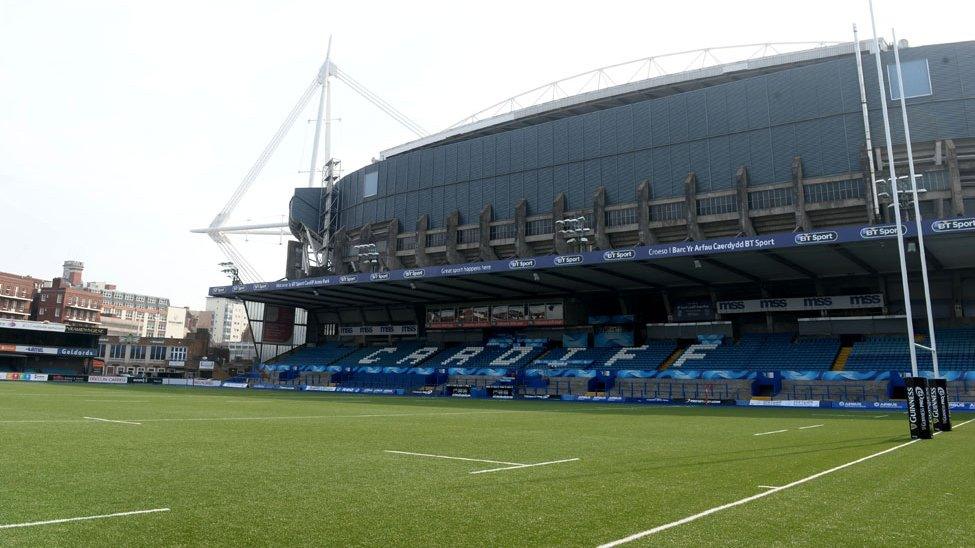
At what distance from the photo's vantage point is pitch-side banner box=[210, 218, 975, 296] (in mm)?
33531

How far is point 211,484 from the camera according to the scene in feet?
27.7

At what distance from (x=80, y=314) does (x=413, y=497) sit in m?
162

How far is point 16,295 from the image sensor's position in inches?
5148

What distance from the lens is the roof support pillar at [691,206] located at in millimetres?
52250

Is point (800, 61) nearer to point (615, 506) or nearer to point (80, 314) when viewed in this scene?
point (615, 506)

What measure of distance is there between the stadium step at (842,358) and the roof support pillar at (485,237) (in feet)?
105

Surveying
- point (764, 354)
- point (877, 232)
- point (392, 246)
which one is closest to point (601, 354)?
point (764, 354)

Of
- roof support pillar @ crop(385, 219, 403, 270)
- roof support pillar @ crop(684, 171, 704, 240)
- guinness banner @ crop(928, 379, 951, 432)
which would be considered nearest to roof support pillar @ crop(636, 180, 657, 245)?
roof support pillar @ crop(684, 171, 704, 240)

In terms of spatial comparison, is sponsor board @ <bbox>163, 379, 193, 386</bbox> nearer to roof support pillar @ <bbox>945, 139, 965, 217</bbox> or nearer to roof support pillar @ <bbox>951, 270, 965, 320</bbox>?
roof support pillar @ <bbox>951, 270, 965, 320</bbox>

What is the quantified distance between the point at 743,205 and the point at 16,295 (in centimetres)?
14575

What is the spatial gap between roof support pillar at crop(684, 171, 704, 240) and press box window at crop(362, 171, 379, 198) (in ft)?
122

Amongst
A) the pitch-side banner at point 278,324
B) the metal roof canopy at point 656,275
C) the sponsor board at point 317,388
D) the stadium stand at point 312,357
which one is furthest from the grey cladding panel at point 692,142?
the sponsor board at point 317,388

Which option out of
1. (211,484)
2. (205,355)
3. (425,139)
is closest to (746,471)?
(211,484)

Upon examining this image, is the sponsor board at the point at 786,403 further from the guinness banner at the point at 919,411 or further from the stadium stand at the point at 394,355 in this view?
the stadium stand at the point at 394,355
